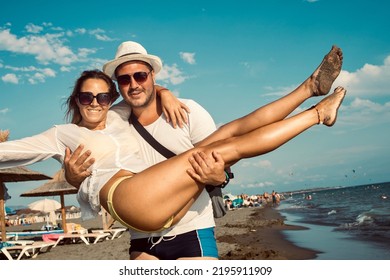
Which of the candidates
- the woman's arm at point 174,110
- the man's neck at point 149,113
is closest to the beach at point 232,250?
the man's neck at point 149,113

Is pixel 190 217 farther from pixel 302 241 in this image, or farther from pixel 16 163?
pixel 302 241

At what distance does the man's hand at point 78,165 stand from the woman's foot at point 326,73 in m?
1.47

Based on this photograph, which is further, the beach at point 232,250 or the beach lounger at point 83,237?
the beach lounger at point 83,237

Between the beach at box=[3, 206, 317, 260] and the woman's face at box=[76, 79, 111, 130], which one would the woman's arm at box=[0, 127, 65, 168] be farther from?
the beach at box=[3, 206, 317, 260]

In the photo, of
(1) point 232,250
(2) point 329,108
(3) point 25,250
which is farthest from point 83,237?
(2) point 329,108

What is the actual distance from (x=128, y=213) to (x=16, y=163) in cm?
84

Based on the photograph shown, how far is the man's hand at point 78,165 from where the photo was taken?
2455mm

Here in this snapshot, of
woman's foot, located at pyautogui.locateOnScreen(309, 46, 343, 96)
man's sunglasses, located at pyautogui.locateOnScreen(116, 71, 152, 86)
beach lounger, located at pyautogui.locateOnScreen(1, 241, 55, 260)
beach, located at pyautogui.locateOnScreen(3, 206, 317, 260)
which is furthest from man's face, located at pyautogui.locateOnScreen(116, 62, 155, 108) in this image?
beach lounger, located at pyautogui.locateOnScreen(1, 241, 55, 260)

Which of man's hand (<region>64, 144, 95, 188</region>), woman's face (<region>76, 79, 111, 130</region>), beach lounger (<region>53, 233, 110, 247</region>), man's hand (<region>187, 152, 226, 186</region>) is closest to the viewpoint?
man's hand (<region>187, 152, 226, 186</region>)

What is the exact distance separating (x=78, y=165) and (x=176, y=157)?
2.25 ft

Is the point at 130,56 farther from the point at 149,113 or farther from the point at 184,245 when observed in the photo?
the point at 184,245

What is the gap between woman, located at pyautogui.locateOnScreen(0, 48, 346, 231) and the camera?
2.13 metres

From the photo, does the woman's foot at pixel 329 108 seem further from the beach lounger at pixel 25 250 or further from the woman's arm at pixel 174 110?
the beach lounger at pixel 25 250
